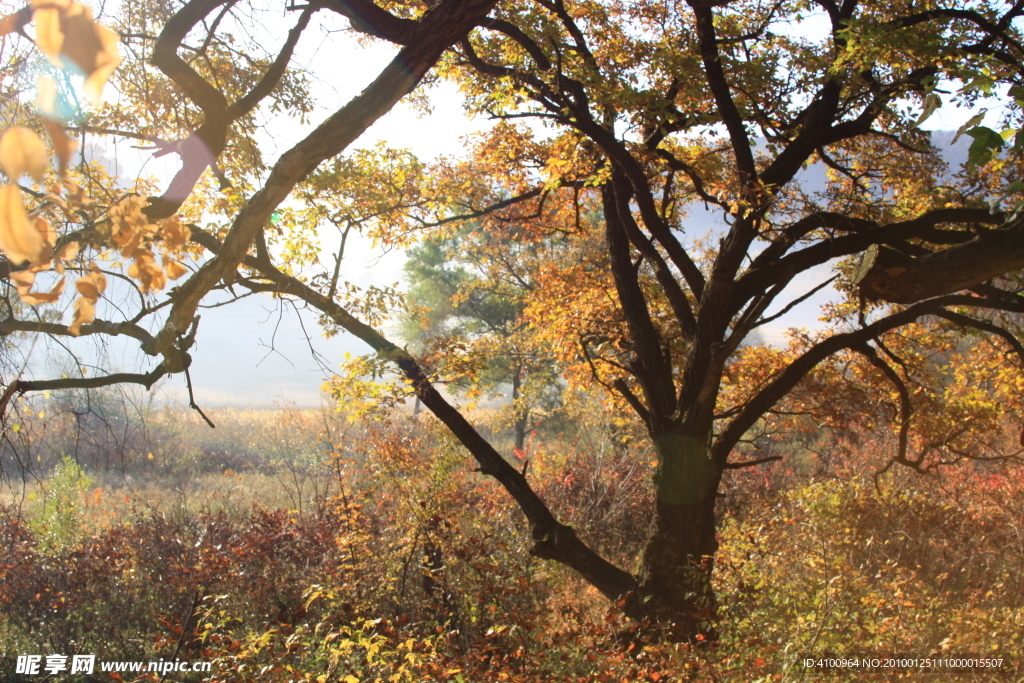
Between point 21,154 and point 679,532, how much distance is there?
4.92 metres

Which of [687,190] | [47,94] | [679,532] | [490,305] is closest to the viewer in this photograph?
[47,94]

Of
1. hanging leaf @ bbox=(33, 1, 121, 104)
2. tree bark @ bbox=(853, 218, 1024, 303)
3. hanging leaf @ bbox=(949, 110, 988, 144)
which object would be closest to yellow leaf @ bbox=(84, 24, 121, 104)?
hanging leaf @ bbox=(33, 1, 121, 104)

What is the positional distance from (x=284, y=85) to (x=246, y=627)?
17.0 ft

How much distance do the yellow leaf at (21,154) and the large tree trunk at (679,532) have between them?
4.70m

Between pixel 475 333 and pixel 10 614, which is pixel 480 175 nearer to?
pixel 10 614

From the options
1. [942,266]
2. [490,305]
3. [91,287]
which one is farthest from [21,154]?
[490,305]

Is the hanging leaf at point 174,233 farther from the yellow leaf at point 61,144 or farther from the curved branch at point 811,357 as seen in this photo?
the curved branch at point 811,357

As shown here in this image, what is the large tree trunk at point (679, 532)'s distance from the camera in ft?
15.3

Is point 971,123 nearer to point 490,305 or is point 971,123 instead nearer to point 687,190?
point 687,190

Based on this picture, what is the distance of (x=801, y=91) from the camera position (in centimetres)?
559

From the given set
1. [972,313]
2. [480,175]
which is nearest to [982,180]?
[972,313]

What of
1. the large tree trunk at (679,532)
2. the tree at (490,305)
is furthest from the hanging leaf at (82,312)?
the tree at (490,305)

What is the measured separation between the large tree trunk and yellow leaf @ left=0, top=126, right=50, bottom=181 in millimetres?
4702

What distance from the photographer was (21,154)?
2.05 ft
